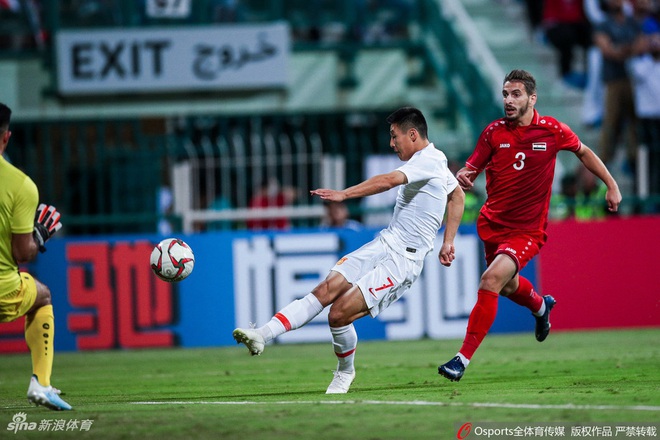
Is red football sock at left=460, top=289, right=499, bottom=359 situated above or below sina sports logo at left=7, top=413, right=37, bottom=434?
above

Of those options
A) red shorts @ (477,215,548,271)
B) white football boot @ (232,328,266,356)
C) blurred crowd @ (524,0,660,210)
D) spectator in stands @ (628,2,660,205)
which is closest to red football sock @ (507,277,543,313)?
red shorts @ (477,215,548,271)

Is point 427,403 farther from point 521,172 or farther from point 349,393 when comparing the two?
point 521,172

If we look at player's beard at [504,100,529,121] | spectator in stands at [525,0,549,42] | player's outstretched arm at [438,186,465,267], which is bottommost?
player's outstretched arm at [438,186,465,267]

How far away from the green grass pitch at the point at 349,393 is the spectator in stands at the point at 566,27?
22.1 feet

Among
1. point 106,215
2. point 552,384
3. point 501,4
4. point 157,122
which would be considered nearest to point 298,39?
point 157,122

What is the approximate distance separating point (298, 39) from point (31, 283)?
12.9 m

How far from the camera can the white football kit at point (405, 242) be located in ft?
31.5

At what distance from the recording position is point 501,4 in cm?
2294

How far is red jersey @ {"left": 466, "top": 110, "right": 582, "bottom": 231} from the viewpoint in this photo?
34.4 feet

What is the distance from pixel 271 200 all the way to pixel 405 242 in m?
7.22

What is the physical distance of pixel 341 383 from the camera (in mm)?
9594

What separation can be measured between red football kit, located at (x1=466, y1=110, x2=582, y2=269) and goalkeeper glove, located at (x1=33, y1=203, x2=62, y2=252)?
3.81 meters

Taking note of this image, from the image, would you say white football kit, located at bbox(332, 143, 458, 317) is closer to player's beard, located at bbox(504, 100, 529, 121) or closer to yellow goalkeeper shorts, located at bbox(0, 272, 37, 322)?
player's beard, located at bbox(504, 100, 529, 121)

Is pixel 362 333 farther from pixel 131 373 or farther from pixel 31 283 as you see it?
pixel 31 283
